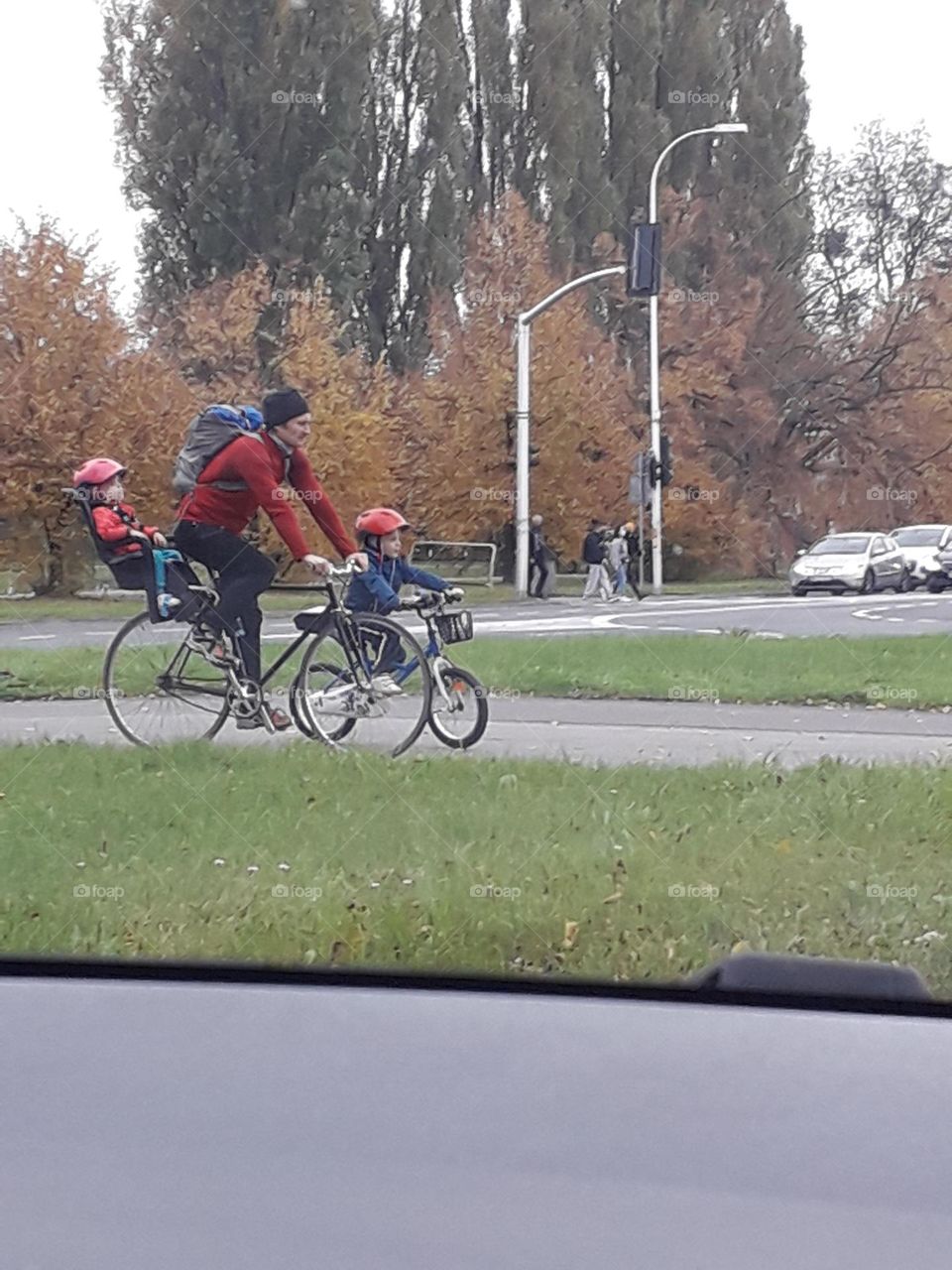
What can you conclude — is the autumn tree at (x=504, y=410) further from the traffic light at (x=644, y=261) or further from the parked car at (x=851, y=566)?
the parked car at (x=851, y=566)

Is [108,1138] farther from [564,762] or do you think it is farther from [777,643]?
[777,643]

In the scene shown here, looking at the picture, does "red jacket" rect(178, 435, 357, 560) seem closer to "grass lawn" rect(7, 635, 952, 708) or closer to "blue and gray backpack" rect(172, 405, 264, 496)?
"blue and gray backpack" rect(172, 405, 264, 496)

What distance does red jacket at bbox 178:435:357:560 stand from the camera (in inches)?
89.4

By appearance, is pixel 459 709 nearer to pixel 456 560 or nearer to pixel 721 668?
pixel 456 560

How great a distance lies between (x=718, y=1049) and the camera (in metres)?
2.14

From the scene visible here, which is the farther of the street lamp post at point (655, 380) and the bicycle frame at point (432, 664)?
the bicycle frame at point (432, 664)

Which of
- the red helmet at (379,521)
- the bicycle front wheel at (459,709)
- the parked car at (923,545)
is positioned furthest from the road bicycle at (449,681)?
the parked car at (923,545)

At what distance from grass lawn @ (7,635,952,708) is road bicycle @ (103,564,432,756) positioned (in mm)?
60

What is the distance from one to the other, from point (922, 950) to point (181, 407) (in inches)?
46.1

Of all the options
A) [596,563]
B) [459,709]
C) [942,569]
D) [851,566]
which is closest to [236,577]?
[459,709]

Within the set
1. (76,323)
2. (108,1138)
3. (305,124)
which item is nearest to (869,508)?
(305,124)

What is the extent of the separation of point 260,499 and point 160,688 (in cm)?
32

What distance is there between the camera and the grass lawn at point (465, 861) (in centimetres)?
222

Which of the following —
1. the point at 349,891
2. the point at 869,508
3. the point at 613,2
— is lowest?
the point at 349,891
